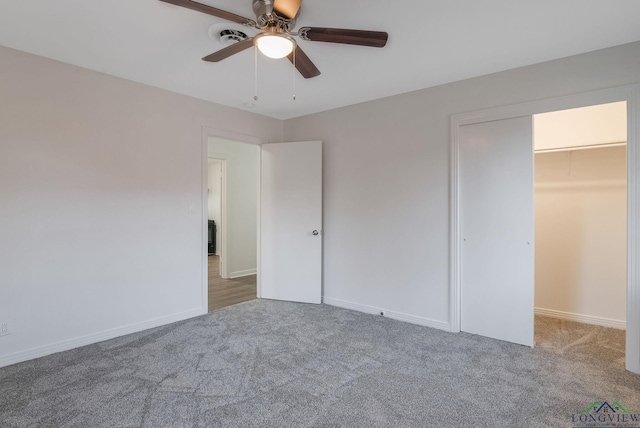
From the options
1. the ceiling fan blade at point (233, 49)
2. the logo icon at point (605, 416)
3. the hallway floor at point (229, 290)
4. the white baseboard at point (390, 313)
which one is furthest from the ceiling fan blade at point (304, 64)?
the hallway floor at point (229, 290)

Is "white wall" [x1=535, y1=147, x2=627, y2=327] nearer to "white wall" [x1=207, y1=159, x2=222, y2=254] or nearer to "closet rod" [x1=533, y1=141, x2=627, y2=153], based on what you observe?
"closet rod" [x1=533, y1=141, x2=627, y2=153]

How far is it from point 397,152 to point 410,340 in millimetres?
1980

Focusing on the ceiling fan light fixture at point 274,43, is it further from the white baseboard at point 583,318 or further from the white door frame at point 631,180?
the white baseboard at point 583,318

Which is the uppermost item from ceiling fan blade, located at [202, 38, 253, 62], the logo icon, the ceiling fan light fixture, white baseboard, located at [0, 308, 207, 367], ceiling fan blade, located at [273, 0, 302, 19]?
ceiling fan blade, located at [273, 0, 302, 19]

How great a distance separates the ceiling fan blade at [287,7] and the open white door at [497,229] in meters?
2.16

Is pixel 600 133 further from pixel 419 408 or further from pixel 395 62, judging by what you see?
pixel 419 408

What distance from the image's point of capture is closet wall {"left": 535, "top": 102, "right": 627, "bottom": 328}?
3314 mm

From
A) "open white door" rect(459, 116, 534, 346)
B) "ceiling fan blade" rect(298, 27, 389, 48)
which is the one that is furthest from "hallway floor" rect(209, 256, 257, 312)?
"ceiling fan blade" rect(298, 27, 389, 48)

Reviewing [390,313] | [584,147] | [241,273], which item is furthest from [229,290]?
[584,147]

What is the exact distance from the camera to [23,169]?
102 inches

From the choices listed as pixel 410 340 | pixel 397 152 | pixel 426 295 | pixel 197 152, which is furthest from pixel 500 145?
pixel 197 152

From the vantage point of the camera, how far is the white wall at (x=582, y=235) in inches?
130

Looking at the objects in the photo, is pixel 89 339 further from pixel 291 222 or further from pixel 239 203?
pixel 239 203

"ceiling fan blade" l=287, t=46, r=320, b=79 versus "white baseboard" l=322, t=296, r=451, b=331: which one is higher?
"ceiling fan blade" l=287, t=46, r=320, b=79
